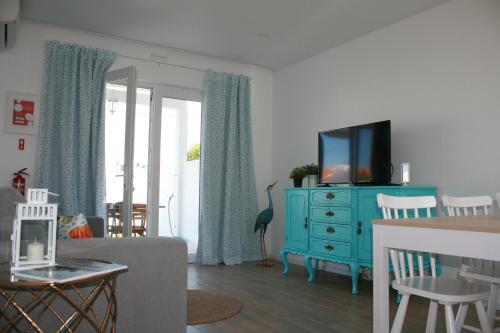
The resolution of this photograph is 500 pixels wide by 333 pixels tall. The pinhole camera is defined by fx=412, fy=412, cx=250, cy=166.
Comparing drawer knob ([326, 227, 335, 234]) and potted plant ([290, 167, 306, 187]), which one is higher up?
potted plant ([290, 167, 306, 187])

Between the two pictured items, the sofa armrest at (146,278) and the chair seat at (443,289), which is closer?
the chair seat at (443,289)

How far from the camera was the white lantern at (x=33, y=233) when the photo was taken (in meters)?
1.35

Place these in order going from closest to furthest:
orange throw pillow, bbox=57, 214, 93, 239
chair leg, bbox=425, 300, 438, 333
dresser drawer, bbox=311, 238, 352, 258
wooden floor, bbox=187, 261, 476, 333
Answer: chair leg, bbox=425, 300, 438, 333, orange throw pillow, bbox=57, 214, 93, 239, wooden floor, bbox=187, 261, 476, 333, dresser drawer, bbox=311, 238, 352, 258

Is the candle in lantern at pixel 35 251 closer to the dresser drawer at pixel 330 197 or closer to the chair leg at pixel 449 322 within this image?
the chair leg at pixel 449 322

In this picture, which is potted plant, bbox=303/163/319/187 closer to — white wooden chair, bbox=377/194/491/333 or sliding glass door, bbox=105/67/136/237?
sliding glass door, bbox=105/67/136/237

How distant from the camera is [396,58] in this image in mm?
4121

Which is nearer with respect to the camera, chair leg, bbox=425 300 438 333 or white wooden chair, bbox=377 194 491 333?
white wooden chair, bbox=377 194 491 333

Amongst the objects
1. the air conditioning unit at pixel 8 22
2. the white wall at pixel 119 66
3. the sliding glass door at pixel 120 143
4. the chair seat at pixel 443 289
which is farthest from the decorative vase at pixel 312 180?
the air conditioning unit at pixel 8 22

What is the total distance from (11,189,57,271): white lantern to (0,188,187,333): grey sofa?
310 mm

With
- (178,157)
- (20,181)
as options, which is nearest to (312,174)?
(178,157)

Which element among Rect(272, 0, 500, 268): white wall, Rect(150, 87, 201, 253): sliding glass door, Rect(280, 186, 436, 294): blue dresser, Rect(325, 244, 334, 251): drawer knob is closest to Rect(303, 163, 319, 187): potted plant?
Rect(280, 186, 436, 294): blue dresser

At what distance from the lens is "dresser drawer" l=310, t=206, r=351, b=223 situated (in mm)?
3768

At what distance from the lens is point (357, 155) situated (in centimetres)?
399

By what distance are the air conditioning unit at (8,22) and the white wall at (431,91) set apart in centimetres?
326
